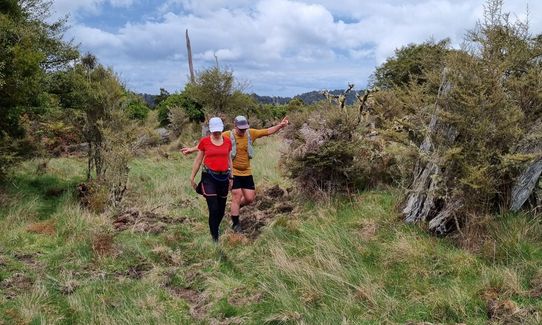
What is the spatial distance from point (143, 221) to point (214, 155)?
212 centimetres

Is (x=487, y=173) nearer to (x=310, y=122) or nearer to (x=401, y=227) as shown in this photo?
(x=401, y=227)

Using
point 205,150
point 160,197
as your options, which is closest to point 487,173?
point 205,150

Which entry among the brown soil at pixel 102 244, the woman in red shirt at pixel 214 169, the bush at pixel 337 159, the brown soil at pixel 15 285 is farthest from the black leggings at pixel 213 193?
the brown soil at pixel 15 285

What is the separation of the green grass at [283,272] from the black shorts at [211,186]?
2.34ft

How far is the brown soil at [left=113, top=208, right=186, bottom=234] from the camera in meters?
8.16

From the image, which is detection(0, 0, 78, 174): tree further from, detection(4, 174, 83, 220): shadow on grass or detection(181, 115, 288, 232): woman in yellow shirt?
detection(181, 115, 288, 232): woman in yellow shirt

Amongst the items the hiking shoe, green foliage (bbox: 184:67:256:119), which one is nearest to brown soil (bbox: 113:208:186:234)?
the hiking shoe

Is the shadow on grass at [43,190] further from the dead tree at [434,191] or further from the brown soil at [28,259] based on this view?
the dead tree at [434,191]

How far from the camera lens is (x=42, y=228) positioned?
8.30 metres

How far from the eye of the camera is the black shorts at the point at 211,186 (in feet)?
24.0

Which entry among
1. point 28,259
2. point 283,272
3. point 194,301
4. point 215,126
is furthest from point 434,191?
point 28,259

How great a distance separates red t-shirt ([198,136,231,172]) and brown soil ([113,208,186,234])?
1.54 meters

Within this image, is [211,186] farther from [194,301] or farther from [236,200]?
[194,301]

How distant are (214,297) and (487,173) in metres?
3.17
